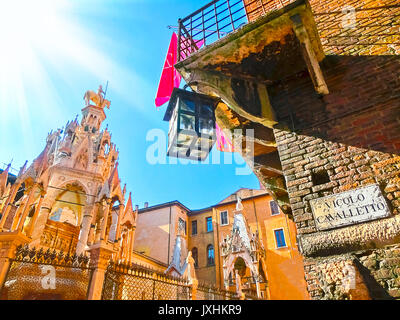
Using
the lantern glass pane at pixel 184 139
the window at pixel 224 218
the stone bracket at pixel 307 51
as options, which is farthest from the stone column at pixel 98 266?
the window at pixel 224 218

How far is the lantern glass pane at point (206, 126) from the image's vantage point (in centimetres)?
510

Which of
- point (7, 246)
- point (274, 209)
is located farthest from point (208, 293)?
point (274, 209)

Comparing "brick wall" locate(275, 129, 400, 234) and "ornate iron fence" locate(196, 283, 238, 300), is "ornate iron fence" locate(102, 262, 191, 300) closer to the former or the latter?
"ornate iron fence" locate(196, 283, 238, 300)

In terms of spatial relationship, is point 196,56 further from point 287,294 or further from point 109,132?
point 287,294

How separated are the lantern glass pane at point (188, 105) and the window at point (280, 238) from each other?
22.5 m

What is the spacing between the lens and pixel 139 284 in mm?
7926

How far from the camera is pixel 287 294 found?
2188 cm

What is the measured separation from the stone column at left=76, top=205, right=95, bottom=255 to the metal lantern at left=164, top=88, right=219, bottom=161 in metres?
10.6

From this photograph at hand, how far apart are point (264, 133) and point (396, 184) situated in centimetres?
265

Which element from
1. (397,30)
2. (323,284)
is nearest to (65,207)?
(323,284)

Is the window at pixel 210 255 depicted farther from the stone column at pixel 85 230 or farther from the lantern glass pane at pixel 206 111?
the lantern glass pane at pixel 206 111

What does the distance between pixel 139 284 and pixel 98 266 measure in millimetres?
2058

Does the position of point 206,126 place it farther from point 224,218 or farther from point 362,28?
point 224,218

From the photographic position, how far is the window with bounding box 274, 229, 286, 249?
24050 millimetres
